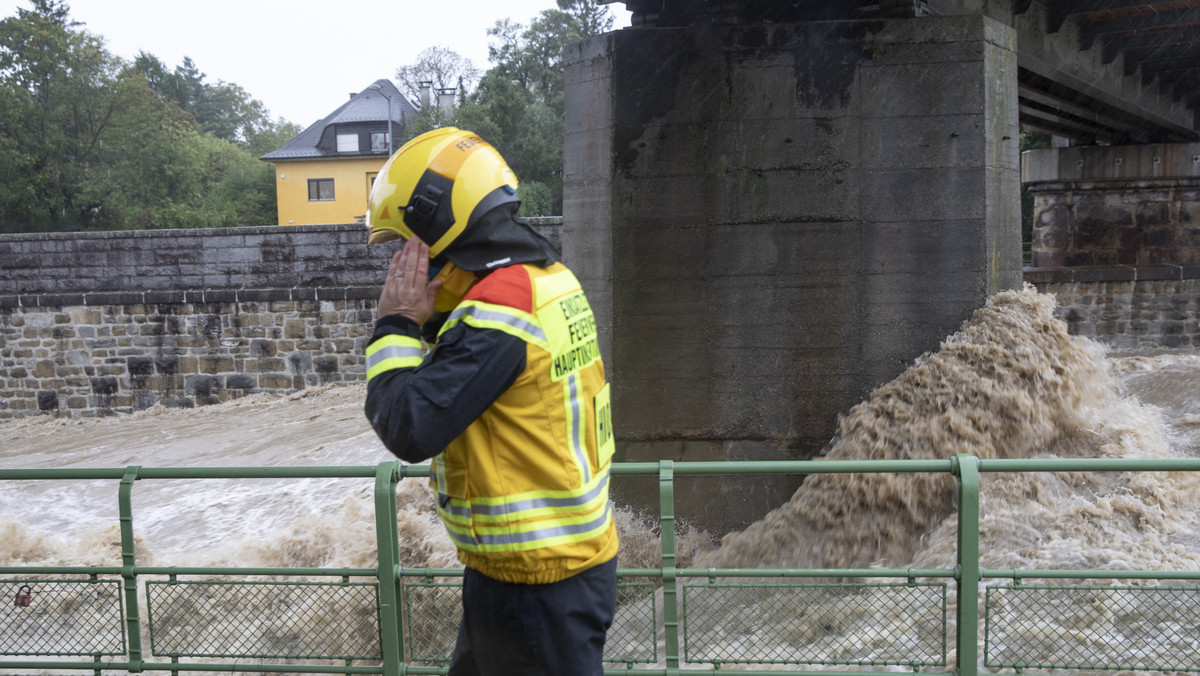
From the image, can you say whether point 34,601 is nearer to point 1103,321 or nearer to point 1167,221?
point 1103,321

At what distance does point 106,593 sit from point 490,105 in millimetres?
38485

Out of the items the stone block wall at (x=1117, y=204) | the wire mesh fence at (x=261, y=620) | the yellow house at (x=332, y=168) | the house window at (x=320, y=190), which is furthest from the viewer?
the house window at (x=320, y=190)

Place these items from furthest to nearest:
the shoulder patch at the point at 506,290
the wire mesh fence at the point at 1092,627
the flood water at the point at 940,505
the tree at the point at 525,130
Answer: the tree at the point at 525,130
the flood water at the point at 940,505
the wire mesh fence at the point at 1092,627
the shoulder patch at the point at 506,290

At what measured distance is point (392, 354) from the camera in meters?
2.31

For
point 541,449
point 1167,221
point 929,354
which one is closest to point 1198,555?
point 929,354

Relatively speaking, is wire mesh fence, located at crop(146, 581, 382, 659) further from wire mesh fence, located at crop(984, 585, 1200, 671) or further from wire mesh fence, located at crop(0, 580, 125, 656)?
wire mesh fence, located at crop(984, 585, 1200, 671)

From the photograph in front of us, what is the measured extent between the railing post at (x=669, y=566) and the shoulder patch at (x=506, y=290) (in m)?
1.48

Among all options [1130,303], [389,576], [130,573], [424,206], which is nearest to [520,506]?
[424,206]

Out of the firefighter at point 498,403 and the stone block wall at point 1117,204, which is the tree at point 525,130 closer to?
the stone block wall at point 1117,204

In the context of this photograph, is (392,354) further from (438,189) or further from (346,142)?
(346,142)

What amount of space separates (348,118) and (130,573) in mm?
46958

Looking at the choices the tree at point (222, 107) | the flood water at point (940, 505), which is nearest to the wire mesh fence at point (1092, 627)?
the flood water at point (940, 505)

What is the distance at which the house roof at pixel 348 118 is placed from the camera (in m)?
47.3

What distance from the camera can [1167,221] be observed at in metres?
20.7
